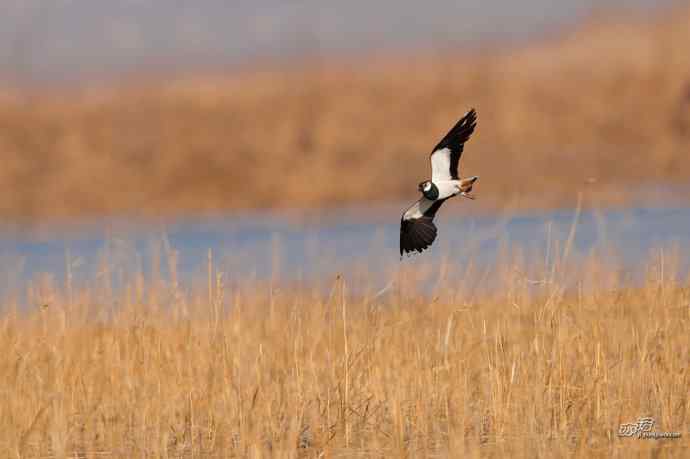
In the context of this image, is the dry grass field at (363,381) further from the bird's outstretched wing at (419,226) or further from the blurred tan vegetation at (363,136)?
the blurred tan vegetation at (363,136)

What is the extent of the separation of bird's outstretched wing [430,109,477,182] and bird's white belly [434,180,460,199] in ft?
0.42

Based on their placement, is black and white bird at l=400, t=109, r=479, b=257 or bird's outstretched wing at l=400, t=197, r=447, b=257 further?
bird's outstretched wing at l=400, t=197, r=447, b=257

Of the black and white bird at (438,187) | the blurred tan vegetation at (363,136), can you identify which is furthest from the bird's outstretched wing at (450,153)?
the blurred tan vegetation at (363,136)

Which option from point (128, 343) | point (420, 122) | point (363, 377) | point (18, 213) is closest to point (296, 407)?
point (363, 377)

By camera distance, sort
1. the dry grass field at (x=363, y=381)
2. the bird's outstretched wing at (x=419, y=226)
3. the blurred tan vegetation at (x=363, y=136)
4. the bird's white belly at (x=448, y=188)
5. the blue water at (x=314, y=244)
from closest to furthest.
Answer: the dry grass field at (x=363, y=381), the bird's white belly at (x=448, y=188), the bird's outstretched wing at (x=419, y=226), the blue water at (x=314, y=244), the blurred tan vegetation at (x=363, y=136)

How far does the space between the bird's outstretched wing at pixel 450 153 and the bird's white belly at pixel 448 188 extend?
0.13m

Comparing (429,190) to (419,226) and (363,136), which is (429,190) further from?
(363,136)

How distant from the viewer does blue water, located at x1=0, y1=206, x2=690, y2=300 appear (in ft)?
31.8

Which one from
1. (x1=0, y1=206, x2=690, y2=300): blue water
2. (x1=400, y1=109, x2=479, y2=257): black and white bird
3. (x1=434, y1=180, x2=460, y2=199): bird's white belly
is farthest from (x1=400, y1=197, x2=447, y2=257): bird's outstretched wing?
(x1=434, y1=180, x2=460, y2=199): bird's white belly

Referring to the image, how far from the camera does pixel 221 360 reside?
27.8ft

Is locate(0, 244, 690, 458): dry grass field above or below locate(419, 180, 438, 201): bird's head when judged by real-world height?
below

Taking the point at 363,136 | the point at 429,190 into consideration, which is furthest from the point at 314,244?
the point at 363,136

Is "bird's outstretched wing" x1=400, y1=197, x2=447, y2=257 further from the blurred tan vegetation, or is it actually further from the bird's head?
the blurred tan vegetation

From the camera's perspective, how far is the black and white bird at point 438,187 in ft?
28.0
